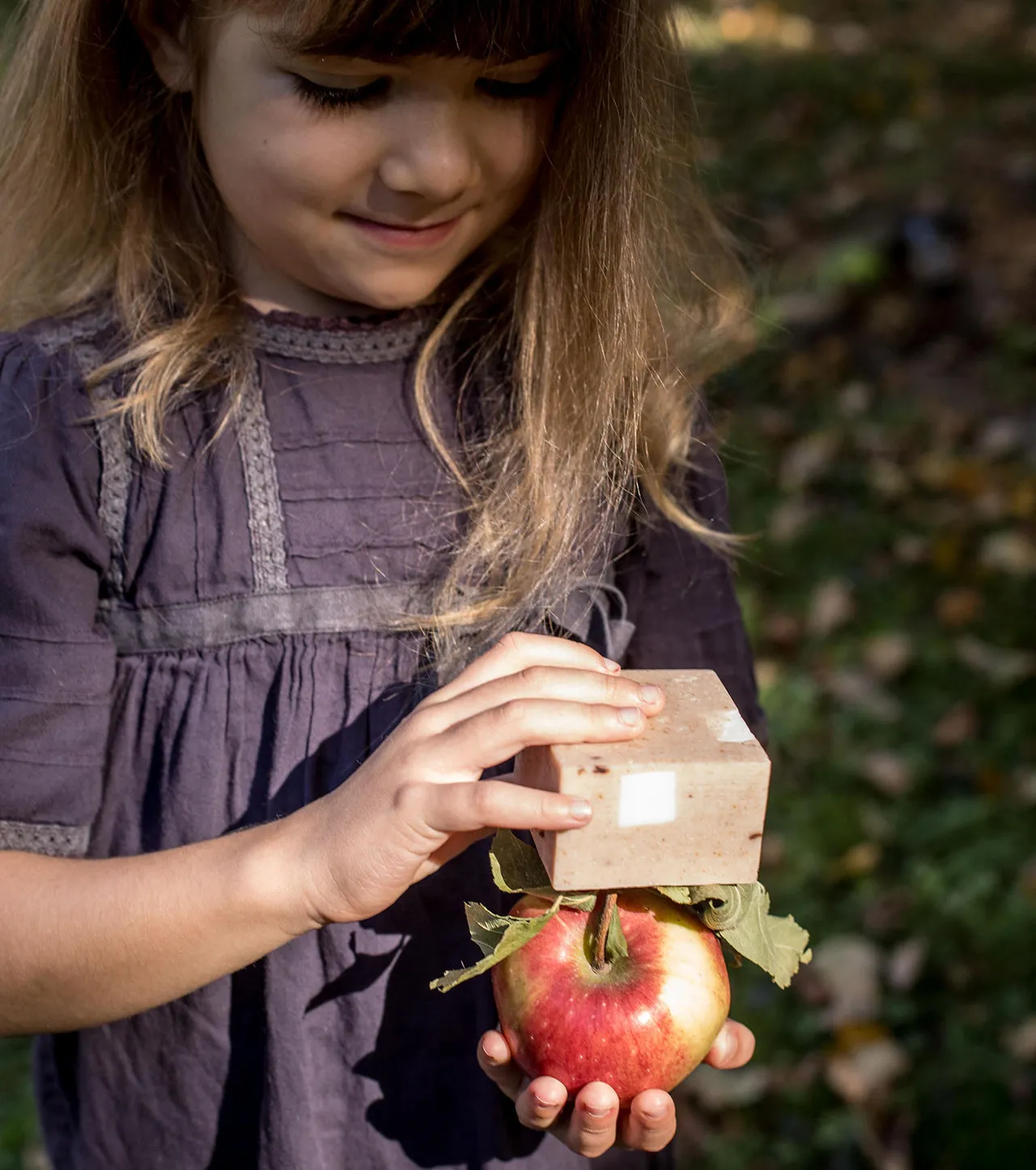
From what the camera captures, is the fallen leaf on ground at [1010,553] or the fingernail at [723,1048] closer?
the fingernail at [723,1048]

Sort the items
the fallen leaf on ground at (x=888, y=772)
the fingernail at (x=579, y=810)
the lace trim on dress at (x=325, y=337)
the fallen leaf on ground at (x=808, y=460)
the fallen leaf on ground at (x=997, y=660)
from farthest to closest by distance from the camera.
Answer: the fallen leaf on ground at (x=808, y=460)
the fallen leaf on ground at (x=997, y=660)
the fallen leaf on ground at (x=888, y=772)
the lace trim on dress at (x=325, y=337)
the fingernail at (x=579, y=810)

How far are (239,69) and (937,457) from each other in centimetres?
284

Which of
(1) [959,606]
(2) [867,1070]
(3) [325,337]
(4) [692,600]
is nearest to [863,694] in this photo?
(1) [959,606]

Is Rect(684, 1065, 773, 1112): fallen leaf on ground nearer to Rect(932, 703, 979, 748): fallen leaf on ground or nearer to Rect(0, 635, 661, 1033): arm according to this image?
Rect(932, 703, 979, 748): fallen leaf on ground

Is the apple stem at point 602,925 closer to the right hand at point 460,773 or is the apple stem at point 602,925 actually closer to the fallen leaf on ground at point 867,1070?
the right hand at point 460,773

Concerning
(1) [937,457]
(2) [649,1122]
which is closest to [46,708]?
(2) [649,1122]

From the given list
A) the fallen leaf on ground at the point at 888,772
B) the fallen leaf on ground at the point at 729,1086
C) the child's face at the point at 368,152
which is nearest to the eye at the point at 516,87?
the child's face at the point at 368,152

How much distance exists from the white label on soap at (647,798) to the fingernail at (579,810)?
0.09ft

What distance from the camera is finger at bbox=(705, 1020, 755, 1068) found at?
125 centimetres

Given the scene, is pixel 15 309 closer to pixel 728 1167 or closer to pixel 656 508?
pixel 656 508

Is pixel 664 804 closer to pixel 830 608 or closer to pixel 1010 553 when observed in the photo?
pixel 830 608

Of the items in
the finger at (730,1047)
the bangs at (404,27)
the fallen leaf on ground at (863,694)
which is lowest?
the fallen leaf on ground at (863,694)

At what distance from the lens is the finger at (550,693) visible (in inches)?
42.0

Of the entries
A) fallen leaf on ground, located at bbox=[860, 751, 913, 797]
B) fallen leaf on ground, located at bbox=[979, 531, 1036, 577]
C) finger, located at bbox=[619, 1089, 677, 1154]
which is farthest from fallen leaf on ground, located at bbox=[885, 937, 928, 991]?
finger, located at bbox=[619, 1089, 677, 1154]
